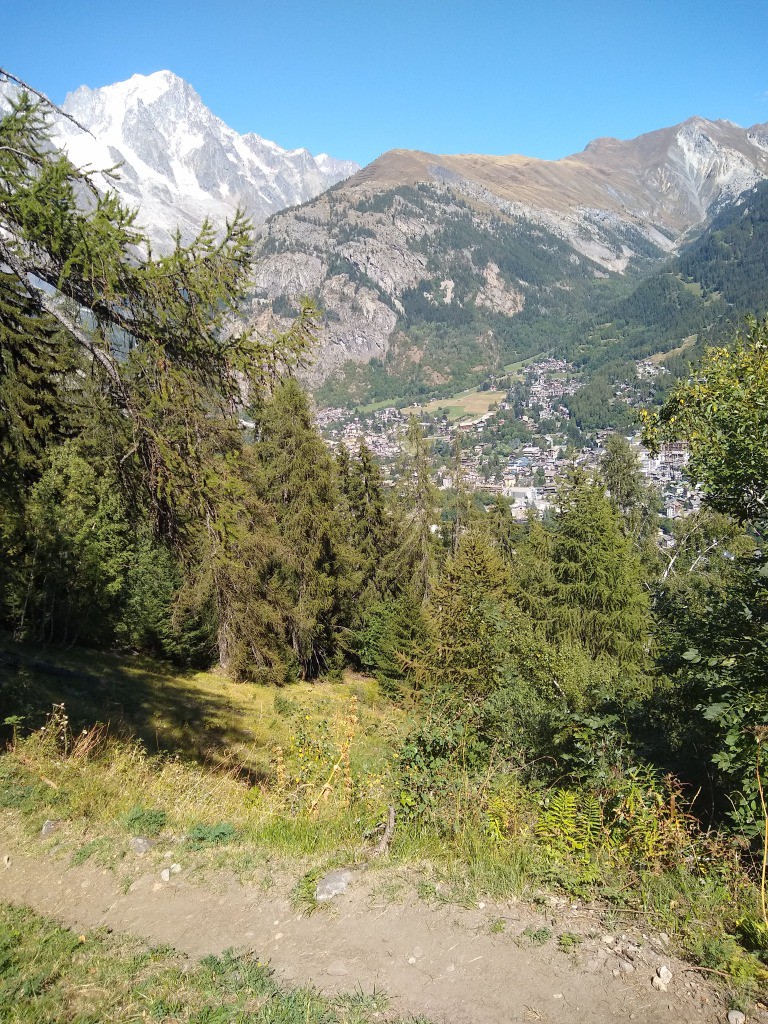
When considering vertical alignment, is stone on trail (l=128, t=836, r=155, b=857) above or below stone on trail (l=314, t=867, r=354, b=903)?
below

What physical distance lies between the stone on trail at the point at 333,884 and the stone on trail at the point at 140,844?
168 centimetres

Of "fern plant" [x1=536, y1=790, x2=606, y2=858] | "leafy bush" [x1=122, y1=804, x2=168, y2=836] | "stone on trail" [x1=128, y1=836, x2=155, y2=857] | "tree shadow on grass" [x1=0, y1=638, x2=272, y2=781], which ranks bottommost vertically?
"tree shadow on grass" [x1=0, y1=638, x2=272, y2=781]

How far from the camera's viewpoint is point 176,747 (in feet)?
35.9

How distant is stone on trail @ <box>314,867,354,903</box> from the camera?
425 cm

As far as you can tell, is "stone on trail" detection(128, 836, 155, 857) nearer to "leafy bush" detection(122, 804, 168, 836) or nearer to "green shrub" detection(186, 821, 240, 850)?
"leafy bush" detection(122, 804, 168, 836)

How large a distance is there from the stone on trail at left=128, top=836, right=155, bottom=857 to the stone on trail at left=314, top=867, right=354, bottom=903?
168 centimetres

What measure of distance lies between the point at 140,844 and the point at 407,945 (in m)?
2.65

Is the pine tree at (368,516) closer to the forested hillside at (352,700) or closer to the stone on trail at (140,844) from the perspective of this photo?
the forested hillside at (352,700)

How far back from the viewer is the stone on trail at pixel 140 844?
499cm

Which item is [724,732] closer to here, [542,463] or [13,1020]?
[13,1020]

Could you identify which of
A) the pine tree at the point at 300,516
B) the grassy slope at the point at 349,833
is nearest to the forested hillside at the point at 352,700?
the grassy slope at the point at 349,833

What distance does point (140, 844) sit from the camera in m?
5.04

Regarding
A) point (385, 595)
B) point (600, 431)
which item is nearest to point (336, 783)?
point (385, 595)

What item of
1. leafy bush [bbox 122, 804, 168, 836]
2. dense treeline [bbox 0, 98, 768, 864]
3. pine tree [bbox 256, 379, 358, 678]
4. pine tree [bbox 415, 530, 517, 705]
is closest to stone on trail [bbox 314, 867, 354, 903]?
dense treeline [bbox 0, 98, 768, 864]
